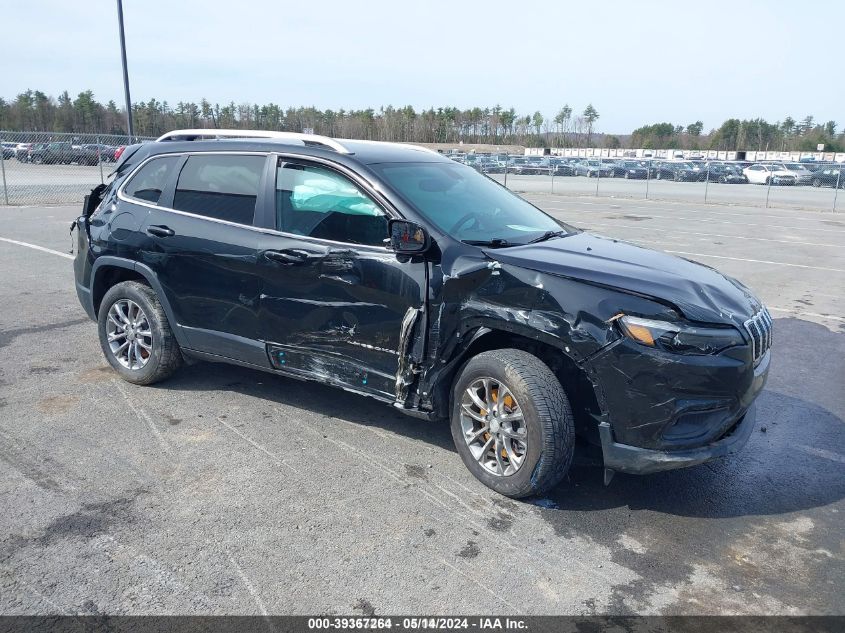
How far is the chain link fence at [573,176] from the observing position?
2239cm

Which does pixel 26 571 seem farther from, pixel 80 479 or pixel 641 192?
pixel 641 192

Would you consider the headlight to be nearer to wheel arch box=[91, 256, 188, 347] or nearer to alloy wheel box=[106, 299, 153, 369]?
wheel arch box=[91, 256, 188, 347]

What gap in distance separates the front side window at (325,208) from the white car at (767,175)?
39913mm

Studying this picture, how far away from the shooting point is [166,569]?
305 cm

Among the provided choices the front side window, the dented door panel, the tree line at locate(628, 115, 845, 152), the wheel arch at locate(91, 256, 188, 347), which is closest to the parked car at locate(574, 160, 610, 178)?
the wheel arch at locate(91, 256, 188, 347)

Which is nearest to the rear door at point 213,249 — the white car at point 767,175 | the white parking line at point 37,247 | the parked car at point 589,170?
the white parking line at point 37,247

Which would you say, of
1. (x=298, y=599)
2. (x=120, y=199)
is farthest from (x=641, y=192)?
(x=298, y=599)

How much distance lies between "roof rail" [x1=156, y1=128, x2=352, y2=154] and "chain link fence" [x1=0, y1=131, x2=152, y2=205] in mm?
13445

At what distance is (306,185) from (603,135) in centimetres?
13960

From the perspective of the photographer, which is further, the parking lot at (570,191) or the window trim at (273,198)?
the parking lot at (570,191)

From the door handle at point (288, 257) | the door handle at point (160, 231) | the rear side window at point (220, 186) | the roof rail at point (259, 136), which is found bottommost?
the door handle at point (288, 257)

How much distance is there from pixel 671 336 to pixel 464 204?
169 cm

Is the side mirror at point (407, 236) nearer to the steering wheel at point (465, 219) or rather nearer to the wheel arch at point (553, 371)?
the steering wheel at point (465, 219)

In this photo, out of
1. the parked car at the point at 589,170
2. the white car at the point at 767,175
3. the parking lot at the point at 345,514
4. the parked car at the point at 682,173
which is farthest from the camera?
the parked car at the point at 589,170
